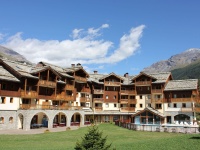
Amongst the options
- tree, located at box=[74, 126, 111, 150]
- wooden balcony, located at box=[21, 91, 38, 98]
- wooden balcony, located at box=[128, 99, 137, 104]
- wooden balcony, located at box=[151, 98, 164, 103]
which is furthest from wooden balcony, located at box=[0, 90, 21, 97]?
wooden balcony, located at box=[151, 98, 164, 103]

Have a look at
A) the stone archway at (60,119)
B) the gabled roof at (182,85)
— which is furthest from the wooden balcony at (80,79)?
the gabled roof at (182,85)

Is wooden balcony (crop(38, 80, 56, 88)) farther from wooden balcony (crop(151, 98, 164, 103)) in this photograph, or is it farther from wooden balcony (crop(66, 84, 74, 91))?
wooden balcony (crop(151, 98, 164, 103))

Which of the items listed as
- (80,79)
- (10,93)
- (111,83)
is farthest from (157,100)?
(10,93)

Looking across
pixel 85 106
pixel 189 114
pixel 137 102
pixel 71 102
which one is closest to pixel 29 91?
pixel 71 102

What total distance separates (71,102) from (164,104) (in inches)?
889

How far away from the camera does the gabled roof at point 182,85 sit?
59078 millimetres

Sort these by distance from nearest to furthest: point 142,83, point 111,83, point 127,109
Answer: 1. point 142,83
2. point 111,83
3. point 127,109

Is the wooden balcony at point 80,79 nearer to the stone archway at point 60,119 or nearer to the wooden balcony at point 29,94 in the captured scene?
the stone archway at point 60,119

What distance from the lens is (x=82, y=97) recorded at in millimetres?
62938

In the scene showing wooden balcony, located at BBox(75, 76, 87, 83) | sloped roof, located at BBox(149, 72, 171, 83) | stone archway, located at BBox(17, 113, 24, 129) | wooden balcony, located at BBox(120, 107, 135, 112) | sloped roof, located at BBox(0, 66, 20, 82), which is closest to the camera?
sloped roof, located at BBox(0, 66, 20, 82)

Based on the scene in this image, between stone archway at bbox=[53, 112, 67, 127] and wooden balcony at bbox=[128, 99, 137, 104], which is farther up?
wooden balcony at bbox=[128, 99, 137, 104]

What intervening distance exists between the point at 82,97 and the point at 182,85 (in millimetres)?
24263

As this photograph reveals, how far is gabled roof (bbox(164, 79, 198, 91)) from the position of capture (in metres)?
59.1

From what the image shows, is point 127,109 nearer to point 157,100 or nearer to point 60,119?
point 157,100
